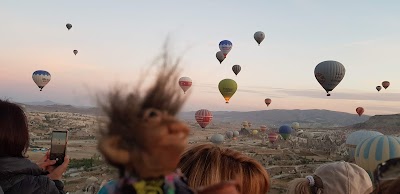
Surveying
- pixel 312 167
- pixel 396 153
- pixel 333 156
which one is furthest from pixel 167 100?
pixel 333 156

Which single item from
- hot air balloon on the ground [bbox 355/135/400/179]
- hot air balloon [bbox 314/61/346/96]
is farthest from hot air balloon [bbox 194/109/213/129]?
hot air balloon on the ground [bbox 355/135/400/179]

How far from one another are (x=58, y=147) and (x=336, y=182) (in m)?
2.20

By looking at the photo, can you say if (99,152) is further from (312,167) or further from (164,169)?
(312,167)

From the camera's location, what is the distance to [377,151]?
14562 millimetres

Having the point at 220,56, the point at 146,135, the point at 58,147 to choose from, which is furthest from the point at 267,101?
the point at 146,135

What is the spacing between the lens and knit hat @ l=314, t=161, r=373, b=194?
9.80ft

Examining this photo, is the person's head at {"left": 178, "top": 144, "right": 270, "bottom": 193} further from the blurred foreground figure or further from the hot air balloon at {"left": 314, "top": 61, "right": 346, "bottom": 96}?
the hot air balloon at {"left": 314, "top": 61, "right": 346, "bottom": 96}

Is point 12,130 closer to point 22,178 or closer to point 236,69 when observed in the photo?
point 22,178

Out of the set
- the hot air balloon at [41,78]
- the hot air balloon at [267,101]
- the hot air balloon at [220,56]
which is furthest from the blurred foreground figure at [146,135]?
the hot air balloon at [267,101]

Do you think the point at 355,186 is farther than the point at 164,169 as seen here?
Yes

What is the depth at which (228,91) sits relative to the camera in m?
36.7

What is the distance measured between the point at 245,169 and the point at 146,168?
1.14 metres

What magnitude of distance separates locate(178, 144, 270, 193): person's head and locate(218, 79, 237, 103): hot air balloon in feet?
113

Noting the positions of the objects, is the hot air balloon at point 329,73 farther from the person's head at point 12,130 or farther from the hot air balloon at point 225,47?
the person's head at point 12,130
